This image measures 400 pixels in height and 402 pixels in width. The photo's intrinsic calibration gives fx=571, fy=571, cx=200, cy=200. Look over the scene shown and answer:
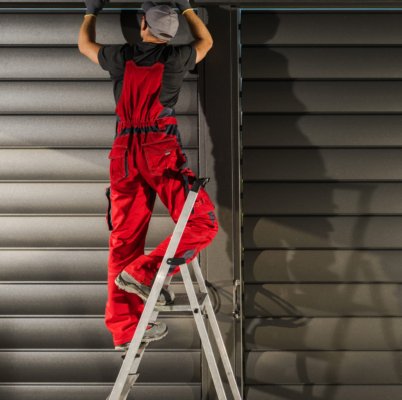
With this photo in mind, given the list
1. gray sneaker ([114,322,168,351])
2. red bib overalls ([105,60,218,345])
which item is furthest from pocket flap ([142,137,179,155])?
gray sneaker ([114,322,168,351])

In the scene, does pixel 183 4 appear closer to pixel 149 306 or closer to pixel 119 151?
pixel 119 151

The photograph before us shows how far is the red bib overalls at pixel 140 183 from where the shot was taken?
289 centimetres

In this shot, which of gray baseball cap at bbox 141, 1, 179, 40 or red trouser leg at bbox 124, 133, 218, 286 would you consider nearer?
red trouser leg at bbox 124, 133, 218, 286

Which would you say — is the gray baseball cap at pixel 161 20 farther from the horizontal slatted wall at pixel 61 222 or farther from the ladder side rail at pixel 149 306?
the ladder side rail at pixel 149 306

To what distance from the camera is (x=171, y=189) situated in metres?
2.92

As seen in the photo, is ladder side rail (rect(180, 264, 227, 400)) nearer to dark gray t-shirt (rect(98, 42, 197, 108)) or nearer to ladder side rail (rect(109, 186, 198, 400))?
ladder side rail (rect(109, 186, 198, 400))

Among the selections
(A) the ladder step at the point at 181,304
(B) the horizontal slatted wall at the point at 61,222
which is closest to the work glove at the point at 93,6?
(B) the horizontal slatted wall at the point at 61,222

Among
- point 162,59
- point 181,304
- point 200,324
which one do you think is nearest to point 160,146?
point 162,59

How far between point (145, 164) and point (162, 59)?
0.56 meters

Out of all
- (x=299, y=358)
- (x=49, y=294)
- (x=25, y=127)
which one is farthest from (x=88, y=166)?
(x=299, y=358)

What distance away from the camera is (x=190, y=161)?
3.50m

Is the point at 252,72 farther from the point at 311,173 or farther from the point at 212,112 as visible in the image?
the point at 311,173

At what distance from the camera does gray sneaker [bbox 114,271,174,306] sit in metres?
Answer: 2.78

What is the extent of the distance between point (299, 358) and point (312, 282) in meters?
0.47
